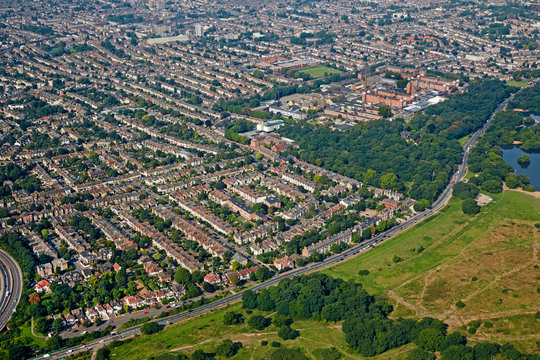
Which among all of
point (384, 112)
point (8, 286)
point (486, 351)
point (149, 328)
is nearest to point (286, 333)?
point (149, 328)

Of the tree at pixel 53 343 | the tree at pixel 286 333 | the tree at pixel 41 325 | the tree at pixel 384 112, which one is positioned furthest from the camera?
the tree at pixel 384 112

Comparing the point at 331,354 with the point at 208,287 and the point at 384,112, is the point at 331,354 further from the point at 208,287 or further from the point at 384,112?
the point at 384,112

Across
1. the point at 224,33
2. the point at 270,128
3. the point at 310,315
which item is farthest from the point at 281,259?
the point at 224,33

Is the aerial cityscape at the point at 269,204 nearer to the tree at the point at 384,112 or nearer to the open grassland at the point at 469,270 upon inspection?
the open grassland at the point at 469,270

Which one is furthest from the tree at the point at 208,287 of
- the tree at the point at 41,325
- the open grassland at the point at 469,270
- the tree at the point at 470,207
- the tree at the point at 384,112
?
the tree at the point at 384,112

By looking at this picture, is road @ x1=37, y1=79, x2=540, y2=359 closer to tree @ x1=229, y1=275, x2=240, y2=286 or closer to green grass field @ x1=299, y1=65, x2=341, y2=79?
tree @ x1=229, y1=275, x2=240, y2=286

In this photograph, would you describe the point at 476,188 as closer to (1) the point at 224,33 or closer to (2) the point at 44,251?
(2) the point at 44,251
